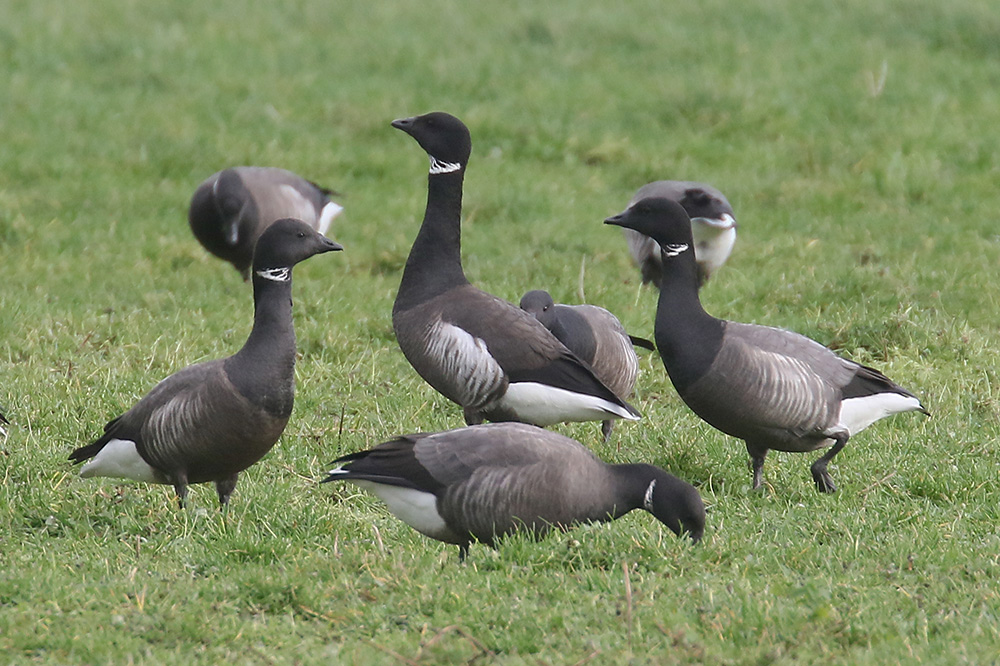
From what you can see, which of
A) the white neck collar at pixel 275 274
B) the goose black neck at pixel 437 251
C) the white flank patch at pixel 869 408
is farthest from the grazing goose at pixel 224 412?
the white flank patch at pixel 869 408

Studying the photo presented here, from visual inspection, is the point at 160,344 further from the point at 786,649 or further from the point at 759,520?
the point at 786,649

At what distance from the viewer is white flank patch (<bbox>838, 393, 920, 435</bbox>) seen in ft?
23.3

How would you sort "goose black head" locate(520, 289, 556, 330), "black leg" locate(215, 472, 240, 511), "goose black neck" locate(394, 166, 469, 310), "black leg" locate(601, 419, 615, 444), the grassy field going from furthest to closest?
"goose black head" locate(520, 289, 556, 330), "black leg" locate(601, 419, 615, 444), "goose black neck" locate(394, 166, 469, 310), "black leg" locate(215, 472, 240, 511), the grassy field

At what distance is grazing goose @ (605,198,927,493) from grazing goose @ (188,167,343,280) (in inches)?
208

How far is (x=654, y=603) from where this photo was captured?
5.12 metres

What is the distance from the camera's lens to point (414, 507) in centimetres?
591

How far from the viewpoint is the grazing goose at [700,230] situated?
35.2 feet

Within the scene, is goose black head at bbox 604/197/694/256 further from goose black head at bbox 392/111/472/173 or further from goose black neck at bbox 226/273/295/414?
goose black neck at bbox 226/273/295/414

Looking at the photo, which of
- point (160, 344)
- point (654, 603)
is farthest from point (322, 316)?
point (654, 603)

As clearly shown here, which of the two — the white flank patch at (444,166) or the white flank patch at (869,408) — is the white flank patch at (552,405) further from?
the white flank patch at (444,166)

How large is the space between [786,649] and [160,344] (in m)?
5.84

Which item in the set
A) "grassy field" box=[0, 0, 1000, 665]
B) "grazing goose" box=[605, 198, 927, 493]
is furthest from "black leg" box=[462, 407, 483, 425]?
"grazing goose" box=[605, 198, 927, 493]

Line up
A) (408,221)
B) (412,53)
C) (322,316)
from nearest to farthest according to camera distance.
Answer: (322,316), (408,221), (412,53)

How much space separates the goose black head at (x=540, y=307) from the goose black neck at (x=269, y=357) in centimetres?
221
